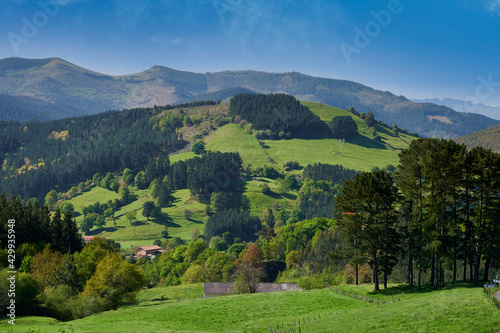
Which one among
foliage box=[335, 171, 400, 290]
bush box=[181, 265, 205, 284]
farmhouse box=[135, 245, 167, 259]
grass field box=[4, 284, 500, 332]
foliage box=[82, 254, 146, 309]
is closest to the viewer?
grass field box=[4, 284, 500, 332]

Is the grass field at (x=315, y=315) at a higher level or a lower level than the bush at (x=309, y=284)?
higher

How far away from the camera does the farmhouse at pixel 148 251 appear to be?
7025 inches

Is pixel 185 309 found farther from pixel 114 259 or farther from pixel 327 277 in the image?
pixel 327 277

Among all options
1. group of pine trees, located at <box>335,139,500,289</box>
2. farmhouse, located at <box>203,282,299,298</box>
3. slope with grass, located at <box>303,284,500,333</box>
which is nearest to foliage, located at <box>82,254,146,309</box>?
farmhouse, located at <box>203,282,299,298</box>

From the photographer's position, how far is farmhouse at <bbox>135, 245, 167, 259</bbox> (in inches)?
7025

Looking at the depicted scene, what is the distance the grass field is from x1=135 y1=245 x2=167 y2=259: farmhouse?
4580 inches

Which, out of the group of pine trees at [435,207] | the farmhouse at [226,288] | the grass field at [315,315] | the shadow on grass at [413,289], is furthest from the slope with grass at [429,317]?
the farmhouse at [226,288]

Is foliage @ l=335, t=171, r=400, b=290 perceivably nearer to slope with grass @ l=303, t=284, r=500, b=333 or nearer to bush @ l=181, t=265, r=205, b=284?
slope with grass @ l=303, t=284, r=500, b=333

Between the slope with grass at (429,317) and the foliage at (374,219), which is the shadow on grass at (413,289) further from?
the slope with grass at (429,317)

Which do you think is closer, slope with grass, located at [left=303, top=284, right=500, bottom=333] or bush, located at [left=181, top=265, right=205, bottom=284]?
slope with grass, located at [left=303, top=284, right=500, bottom=333]

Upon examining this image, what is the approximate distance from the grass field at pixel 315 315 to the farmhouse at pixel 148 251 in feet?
382

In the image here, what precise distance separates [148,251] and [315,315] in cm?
14173

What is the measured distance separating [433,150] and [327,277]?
50539 mm

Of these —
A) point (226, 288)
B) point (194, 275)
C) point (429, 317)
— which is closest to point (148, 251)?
point (194, 275)
